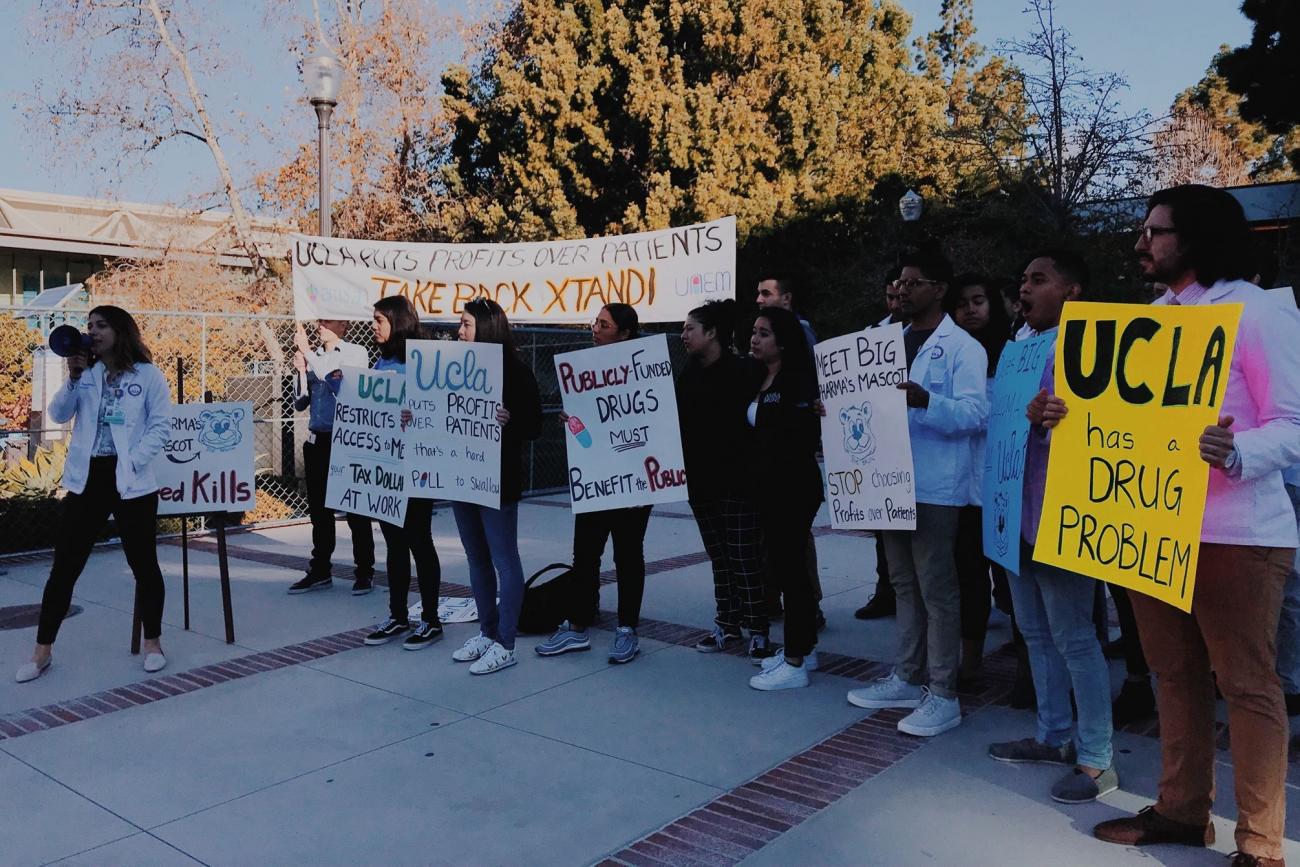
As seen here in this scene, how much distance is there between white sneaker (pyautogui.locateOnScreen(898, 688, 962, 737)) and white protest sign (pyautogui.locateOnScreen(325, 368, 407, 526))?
310cm

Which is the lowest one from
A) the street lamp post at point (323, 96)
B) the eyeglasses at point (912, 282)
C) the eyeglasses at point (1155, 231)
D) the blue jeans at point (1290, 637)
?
the blue jeans at point (1290, 637)

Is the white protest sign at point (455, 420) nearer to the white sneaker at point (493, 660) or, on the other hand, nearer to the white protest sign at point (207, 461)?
the white sneaker at point (493, 660)

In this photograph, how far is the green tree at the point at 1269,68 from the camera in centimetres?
1642

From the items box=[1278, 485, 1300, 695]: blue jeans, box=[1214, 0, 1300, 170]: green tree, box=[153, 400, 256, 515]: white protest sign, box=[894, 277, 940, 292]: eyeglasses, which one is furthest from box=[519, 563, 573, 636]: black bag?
box=[1214, 0, 1300, 170]: green tree

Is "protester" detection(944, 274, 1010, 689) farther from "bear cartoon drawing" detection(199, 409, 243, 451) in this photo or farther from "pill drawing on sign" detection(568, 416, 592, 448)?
"bear cartoon drawing" detection(199, 409, 243, 451)

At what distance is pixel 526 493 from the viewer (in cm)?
1309

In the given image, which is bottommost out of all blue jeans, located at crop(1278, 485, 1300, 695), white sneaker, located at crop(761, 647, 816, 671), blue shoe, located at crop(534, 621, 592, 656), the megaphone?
blue shoe, located at crop(534, 621, 592, 656)

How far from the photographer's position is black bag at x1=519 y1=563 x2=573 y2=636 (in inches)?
243

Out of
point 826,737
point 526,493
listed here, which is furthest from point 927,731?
point 526,493

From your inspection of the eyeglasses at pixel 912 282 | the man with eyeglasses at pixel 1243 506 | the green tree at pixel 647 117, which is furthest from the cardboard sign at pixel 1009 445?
the green tree at pixel 647 117

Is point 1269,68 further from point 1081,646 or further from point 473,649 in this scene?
point 473,649

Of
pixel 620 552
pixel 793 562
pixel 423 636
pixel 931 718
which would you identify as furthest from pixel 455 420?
pixel 931 718

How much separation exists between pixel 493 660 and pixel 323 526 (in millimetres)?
2802

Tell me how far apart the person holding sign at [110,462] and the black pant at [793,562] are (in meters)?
3.23
